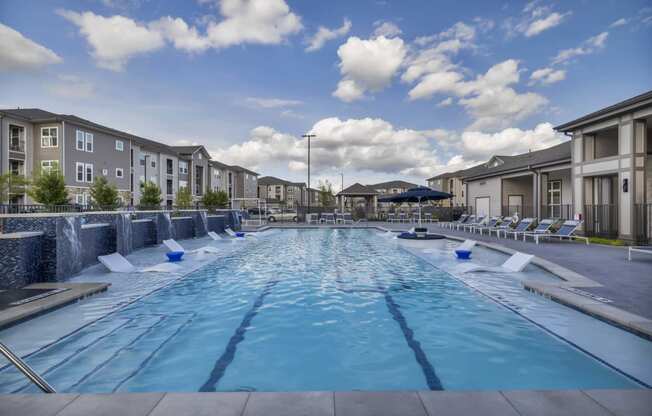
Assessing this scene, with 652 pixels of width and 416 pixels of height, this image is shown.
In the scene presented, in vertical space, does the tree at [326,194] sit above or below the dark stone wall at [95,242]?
above

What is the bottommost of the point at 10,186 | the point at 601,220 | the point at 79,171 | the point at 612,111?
the point at 601,220

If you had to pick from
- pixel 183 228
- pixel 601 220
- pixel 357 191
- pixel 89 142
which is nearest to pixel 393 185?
pixel 357 191

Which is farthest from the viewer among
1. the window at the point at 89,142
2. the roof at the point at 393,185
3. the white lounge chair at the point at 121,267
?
the roof at the point at 393,185

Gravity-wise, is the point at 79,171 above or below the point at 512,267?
above

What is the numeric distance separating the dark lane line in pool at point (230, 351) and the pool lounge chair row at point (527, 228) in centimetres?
1223

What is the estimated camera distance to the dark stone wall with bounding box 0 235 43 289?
244 inches

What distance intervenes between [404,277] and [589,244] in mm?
9654

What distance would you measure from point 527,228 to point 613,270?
9452 millimetres

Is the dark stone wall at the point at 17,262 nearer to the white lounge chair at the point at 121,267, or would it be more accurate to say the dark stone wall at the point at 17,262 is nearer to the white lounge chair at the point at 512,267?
the white lounge chair at the point at 121,267

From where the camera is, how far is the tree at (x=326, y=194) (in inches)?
1960

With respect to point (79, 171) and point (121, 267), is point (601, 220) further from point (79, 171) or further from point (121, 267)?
point (79, 171)

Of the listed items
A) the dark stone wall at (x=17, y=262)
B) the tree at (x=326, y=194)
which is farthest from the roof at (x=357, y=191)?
the dark stone wall at (x=17, y=262)

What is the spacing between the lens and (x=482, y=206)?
26.7 metres

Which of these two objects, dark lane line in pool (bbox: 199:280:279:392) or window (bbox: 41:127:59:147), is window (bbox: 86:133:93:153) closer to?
window (bbox: 41:127:59:147)
